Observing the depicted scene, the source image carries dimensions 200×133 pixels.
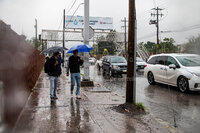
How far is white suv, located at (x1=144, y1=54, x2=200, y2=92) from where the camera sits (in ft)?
29.1

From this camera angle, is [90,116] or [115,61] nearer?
[90,116]

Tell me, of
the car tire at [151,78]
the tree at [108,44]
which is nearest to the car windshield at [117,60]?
the car tire at [151,78]

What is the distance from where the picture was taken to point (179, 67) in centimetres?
966

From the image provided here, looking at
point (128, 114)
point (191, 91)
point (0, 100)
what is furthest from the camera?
point (191, 91)

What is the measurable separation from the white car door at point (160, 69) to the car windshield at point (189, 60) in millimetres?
903

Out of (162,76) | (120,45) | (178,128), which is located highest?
(120,45)

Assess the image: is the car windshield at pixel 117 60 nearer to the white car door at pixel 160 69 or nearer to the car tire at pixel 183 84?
the white car door at pixel 160 69

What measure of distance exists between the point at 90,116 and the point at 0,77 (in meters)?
3.04

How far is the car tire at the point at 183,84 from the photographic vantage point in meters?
9.07

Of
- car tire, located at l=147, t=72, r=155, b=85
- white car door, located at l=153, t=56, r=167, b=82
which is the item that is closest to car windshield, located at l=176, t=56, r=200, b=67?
white car door, located at l=153, t=56, r=167, b=82

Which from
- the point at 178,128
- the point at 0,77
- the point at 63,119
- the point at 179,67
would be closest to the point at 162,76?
the point at 179,67

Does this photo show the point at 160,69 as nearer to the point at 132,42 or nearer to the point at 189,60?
the point at 189,60

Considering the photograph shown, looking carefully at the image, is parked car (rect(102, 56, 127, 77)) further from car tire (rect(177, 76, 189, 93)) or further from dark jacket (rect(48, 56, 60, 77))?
dark jacket (rect(48, 56, 60, 77))

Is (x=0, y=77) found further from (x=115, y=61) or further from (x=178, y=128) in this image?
(x=115, y=61)
